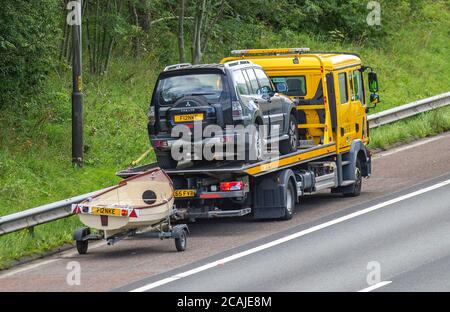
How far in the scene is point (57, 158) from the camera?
23.6m

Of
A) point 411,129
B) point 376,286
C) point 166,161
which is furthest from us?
point 411,129

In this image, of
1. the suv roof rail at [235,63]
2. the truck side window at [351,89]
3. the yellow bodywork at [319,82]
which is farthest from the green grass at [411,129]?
the suv roof rail at [235,63]

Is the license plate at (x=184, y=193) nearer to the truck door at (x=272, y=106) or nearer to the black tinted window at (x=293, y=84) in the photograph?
the truck door at (x=272, y=106)

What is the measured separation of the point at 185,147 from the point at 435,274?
5.65m

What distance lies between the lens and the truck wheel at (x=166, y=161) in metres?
20.4

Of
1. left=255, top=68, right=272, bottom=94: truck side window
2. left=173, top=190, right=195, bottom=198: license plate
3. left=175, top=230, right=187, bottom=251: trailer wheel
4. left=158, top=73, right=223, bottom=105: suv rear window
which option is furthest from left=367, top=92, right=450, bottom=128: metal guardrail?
left=175, top=230, right=187, bottom=251: trailer wheel

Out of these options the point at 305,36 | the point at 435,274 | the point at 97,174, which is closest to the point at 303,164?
the point at 97,174

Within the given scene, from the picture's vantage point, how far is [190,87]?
20500 millimetres

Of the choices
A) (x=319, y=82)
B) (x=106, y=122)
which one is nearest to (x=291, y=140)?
(x=319, y=82)

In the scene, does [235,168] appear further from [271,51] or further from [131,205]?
[271,51]

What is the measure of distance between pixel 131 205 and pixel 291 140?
4.67m

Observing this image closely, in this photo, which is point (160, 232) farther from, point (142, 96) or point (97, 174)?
point (142, 96)

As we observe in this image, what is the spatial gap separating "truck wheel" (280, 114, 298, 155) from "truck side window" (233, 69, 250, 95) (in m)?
1.46

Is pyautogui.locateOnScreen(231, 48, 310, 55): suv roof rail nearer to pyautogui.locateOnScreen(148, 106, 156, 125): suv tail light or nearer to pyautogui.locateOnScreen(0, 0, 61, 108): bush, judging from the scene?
pyautogui.locateOnScreen(148, 106, 156, 125): suv tail light
